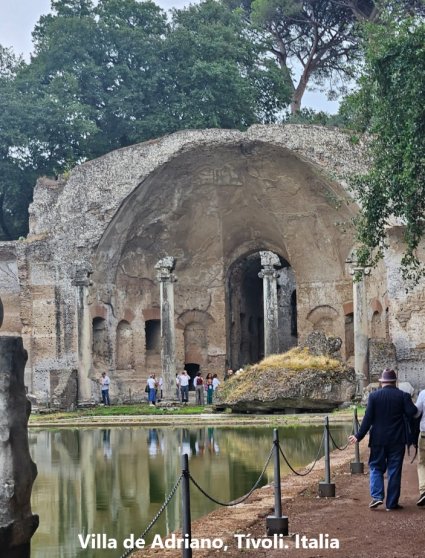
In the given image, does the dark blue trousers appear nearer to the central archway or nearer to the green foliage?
the central archway

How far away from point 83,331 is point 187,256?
20.7 ft

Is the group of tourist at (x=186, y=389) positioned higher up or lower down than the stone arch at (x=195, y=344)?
lower down

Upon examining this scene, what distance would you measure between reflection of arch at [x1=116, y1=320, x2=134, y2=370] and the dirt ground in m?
23.3

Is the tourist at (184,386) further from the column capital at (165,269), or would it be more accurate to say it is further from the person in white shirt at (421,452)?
the person in white shirt at (421,452)

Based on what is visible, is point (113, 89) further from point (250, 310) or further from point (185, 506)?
point (185, 506)

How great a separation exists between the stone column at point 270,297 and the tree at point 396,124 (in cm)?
1291

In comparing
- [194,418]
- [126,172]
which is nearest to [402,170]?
[194,418]

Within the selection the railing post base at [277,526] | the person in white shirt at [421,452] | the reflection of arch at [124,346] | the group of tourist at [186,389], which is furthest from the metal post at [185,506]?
the reflection of arch at [124,346]

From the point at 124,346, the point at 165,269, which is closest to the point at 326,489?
the point at 165,269

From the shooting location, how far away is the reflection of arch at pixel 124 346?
34156mm

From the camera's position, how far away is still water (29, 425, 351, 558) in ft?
30.6

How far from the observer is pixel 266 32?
45156mm

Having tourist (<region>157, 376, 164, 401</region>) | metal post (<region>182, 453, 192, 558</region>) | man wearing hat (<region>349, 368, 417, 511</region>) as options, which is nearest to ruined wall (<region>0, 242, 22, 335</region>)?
tourist (<region>157, 376, 164, 401</region>)

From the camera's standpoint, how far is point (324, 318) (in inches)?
1355
